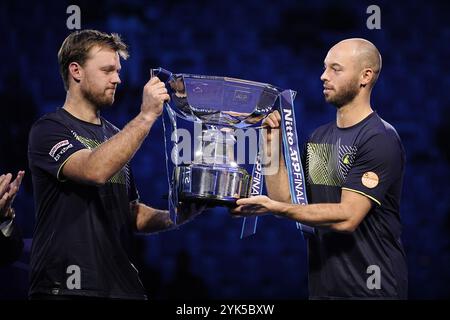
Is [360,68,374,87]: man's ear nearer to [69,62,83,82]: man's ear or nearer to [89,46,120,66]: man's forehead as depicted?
[89,46,120,66]: man's forehead

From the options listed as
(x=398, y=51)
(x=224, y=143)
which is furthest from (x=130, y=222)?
(x=398, y=51)

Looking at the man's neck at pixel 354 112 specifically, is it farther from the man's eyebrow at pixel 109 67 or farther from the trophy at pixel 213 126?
the man's eyebrow at pixel 109 67

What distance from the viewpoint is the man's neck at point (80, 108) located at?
2.68 metres

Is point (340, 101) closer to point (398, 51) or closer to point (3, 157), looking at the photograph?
point (398, 51)

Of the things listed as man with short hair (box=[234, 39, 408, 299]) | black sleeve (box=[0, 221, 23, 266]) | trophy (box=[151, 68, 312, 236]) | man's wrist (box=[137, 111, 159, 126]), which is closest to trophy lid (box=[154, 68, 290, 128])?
trophy (box=[151, 68, 312, 236])

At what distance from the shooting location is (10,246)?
273 centimetres

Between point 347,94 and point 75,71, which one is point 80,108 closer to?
point 75,71

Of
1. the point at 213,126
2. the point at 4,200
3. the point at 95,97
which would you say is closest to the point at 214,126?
the point at 213,126

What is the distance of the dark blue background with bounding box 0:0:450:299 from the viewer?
343 centimetres

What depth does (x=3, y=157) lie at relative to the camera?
11.2ft

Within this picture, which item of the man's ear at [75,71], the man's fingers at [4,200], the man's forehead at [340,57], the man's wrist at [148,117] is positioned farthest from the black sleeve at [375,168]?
the man's fingers at [4,200]

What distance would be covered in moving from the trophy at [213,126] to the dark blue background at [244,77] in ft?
2.99
